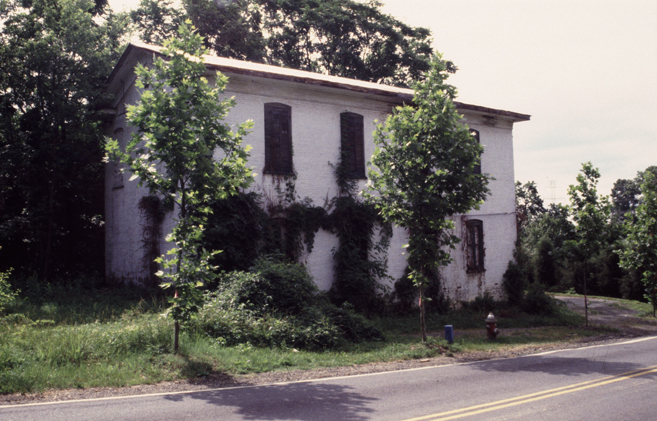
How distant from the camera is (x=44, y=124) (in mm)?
18000

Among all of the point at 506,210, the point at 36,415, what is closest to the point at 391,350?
the point at 36,415

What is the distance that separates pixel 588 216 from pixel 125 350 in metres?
14.7

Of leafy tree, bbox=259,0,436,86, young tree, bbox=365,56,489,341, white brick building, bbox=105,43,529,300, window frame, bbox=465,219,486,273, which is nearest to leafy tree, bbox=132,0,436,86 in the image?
leafy tree, bbox=259,0,436,86

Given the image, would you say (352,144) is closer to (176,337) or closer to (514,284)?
(514,284)

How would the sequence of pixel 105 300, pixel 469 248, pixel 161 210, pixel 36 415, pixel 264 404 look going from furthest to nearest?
pixel 469 248
pixel 161 210
pixel 105 300
pixel 264 404
pixel 36 415

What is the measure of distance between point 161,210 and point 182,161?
21.6ft

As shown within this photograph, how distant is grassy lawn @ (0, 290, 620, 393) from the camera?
26.0ft

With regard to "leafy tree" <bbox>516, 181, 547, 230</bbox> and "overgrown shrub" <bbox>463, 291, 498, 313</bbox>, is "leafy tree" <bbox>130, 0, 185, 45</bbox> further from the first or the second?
"leafy tree" <bbox>516, 181, 547, 230</bbox>

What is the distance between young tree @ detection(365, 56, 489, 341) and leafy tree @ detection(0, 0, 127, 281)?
42.1ft

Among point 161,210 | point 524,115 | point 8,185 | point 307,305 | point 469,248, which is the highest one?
point 524,115

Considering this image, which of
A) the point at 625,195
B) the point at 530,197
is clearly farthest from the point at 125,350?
the point at 625,195

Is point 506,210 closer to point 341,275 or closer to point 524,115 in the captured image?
point 524,115

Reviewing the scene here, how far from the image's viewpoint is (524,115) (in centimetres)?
2080

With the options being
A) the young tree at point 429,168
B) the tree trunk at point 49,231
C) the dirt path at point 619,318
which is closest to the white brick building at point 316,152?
the tree trunk at point 49,231
